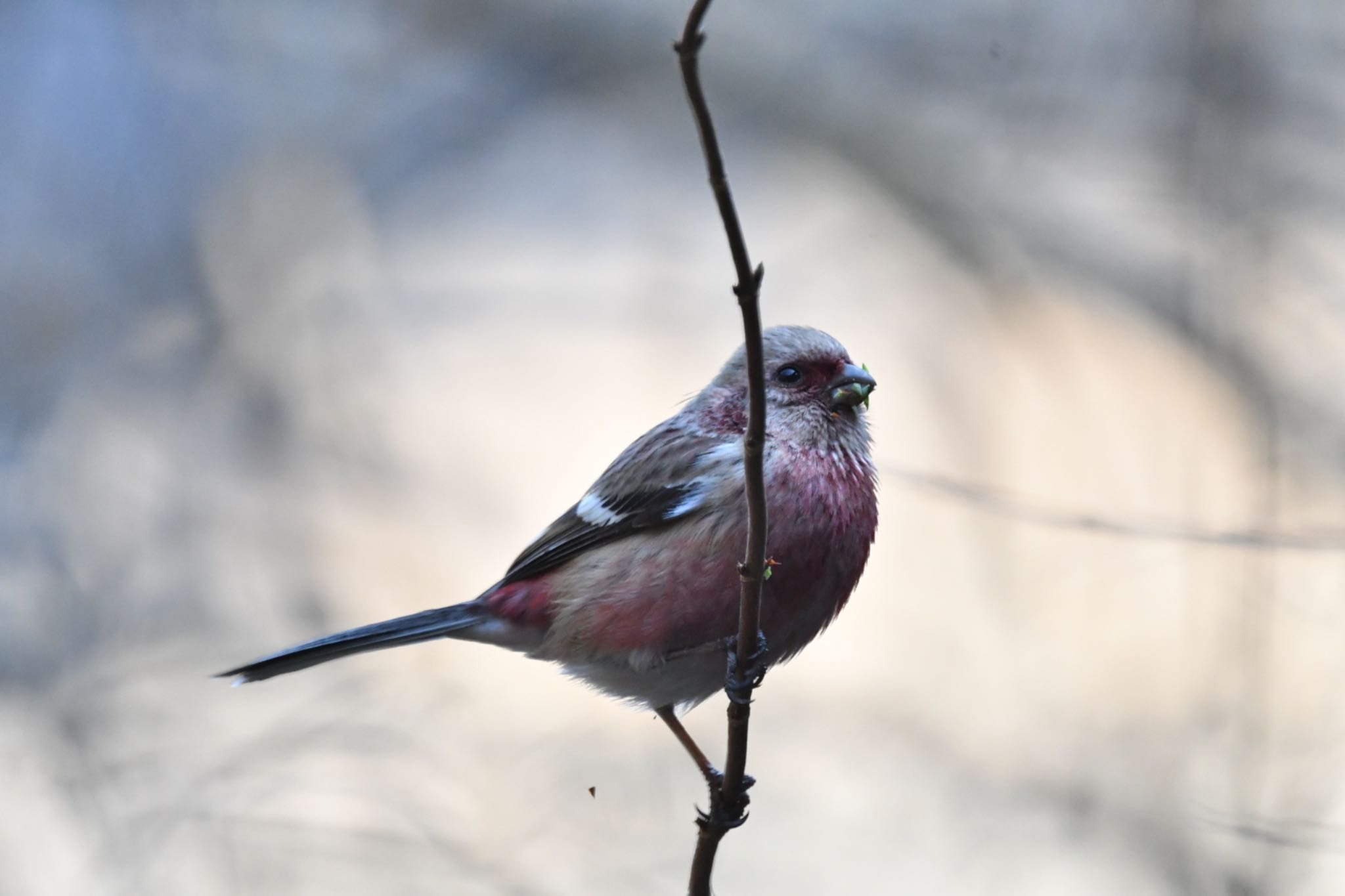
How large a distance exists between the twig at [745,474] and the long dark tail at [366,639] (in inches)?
49.8

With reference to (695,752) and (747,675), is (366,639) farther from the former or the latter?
(747,675)

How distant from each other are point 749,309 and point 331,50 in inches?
289

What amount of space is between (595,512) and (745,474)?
1.55 metres

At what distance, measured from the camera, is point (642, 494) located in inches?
163

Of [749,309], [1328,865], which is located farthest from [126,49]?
[1328,865]

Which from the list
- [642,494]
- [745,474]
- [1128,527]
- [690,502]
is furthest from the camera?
[1128,527]

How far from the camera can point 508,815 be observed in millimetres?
6711

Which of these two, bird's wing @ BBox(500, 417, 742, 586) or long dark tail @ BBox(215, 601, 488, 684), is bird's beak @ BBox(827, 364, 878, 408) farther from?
long dark tail @ BBox(215, 601, 488, 684)

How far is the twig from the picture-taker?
6.95 feet

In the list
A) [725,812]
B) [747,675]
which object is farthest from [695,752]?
[747,675]

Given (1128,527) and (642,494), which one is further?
(1128,527)

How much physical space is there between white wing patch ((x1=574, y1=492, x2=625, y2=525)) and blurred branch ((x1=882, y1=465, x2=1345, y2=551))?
142cm

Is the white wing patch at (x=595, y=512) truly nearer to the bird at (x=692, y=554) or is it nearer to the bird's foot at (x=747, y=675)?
the bird at (x=692, y=554)

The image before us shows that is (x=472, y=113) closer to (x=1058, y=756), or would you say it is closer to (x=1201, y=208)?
(x=1201, y=208)
